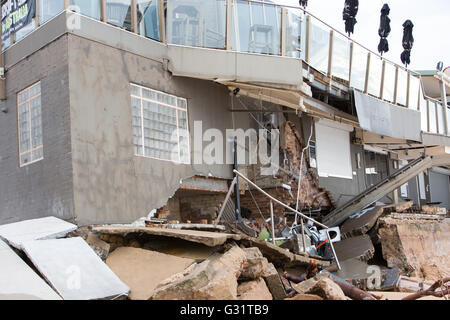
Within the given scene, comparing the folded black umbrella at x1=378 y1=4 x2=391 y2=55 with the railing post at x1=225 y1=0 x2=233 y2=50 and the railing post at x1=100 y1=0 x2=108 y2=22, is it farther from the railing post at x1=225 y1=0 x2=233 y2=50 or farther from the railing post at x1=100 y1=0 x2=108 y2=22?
the railing post at x1=100 y1=0 x2=108 y2=22

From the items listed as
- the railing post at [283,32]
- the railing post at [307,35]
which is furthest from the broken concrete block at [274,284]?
the railing post at [307,35]

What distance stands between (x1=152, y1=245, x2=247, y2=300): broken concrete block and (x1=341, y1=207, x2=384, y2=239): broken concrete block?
7084 mm

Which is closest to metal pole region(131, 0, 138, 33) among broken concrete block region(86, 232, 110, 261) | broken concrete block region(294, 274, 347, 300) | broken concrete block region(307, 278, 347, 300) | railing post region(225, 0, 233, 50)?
railing post region(225, 0, 233, 50)

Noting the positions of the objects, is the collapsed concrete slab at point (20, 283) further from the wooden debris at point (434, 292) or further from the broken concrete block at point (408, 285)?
the broken concrete block at point (408, 285)

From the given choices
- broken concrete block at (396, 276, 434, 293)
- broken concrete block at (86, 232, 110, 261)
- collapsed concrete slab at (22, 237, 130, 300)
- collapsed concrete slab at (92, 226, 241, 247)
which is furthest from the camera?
broken concrete block at (396, 276, 434, 293)

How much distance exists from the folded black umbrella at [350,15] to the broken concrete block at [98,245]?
37.9 feet

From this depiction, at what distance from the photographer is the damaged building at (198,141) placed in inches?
377

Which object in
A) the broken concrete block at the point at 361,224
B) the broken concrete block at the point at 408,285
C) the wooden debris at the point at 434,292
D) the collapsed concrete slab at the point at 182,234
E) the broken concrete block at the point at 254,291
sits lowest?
the broken concrete block at the point at 408,285

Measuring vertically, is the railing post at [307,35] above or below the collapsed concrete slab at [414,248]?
above

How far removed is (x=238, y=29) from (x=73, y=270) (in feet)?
21.8

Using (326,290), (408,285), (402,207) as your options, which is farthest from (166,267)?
(402,207)

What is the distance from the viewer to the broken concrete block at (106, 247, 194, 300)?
8.11 metres

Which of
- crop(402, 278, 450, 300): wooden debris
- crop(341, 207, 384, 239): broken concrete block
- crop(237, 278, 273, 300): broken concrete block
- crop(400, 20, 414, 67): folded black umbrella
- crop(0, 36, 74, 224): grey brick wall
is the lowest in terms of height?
crop(402, 278, 450, 300): wooden debris

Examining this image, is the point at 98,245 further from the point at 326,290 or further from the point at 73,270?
the point at 326,290
